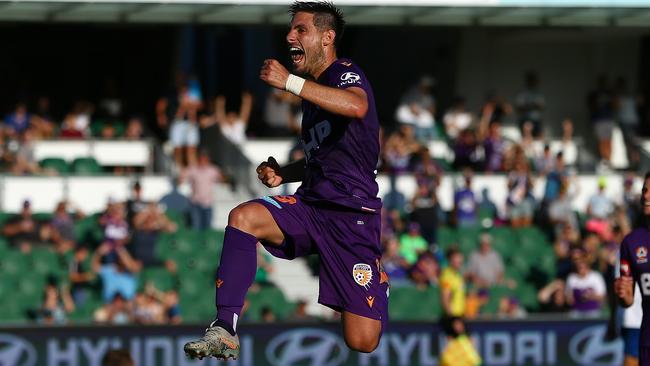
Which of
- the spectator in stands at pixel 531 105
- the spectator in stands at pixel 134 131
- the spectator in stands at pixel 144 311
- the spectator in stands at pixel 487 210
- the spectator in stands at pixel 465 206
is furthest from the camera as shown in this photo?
the spectator in stands at pixel 531 105

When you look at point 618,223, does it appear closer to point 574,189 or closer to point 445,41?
point 574,189

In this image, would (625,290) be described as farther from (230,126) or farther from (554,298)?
(230,126)

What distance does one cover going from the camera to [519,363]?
53.1 ft

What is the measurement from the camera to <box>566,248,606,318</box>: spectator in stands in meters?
17.5

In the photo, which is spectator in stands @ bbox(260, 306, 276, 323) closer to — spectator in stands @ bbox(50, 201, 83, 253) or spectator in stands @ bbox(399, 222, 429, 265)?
spectator in stands @ bbox(399, 222, 429, 265)

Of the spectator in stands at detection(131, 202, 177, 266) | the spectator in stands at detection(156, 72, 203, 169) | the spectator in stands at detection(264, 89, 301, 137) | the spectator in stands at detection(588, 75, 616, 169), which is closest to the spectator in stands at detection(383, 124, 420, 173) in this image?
the spectator in stands at detection(264, 89, 301, 137)

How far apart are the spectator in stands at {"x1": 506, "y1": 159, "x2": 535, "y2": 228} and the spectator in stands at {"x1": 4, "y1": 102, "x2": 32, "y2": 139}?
6.93 meters

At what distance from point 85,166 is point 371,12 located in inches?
190

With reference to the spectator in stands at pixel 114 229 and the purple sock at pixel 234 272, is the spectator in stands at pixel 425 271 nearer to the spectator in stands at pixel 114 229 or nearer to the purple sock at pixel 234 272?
the spectator in stands at pixel 114 229

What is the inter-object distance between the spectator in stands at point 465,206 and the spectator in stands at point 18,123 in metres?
6.19

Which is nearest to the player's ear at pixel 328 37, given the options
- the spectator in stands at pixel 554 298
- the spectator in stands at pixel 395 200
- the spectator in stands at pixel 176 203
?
the spectator in stands at pixel 554 298

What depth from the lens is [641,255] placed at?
9.66 meters

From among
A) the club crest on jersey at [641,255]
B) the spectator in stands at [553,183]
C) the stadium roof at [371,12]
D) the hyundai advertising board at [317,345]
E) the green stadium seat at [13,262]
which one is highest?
the stadium roof at [371,12]

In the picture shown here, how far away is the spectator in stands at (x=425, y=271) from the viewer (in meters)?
17.6
